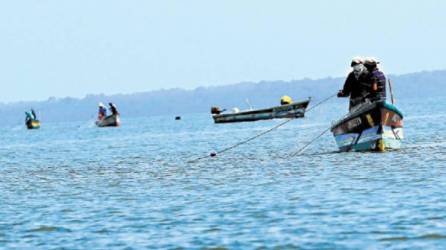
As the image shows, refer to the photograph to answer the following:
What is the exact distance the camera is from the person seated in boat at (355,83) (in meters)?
32.7

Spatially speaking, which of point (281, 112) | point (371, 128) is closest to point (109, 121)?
point (281, 112)

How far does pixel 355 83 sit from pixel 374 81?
761 mm

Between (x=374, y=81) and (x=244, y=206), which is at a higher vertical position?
(x=374, y=81)

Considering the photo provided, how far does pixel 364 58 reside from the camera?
32.8 m

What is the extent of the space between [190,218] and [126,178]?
44.4 feet

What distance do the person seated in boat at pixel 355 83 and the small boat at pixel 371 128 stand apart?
372 mm

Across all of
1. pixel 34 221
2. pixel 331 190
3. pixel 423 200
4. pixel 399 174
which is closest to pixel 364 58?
pixel 399 174

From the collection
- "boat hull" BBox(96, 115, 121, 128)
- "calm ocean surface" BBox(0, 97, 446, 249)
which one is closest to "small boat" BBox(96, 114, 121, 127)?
"boat hull" BBox(96, 115, 121, 128)

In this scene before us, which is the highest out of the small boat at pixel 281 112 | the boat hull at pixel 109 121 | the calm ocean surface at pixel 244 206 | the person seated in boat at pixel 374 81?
the person seated in boat at pixel 374 81

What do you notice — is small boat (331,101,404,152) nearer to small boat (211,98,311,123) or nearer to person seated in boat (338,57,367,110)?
person seated in boat (338,57,367,110)

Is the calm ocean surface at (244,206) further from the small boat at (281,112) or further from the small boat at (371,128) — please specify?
the small boat at (281,112)

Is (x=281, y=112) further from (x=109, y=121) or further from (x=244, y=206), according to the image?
(x=244, y=206)

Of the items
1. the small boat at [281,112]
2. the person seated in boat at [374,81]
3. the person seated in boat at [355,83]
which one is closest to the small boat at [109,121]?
the small boat at [281,112]

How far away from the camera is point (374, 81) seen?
32531 mm
